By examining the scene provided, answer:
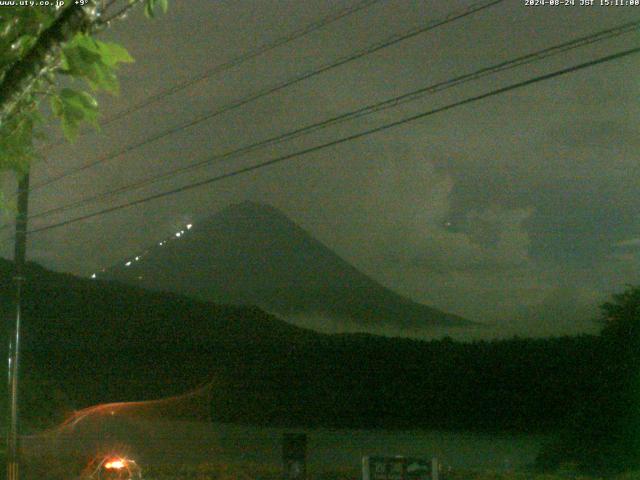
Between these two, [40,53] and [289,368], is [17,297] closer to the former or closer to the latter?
[40,53]

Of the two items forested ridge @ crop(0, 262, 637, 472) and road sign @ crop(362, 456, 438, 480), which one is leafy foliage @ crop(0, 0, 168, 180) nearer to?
road sign @ crop(362, 456, 438, 480)

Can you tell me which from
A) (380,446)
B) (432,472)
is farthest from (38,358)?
(432,472)

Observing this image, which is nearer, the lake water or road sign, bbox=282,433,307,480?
road sign, bbox=282,433,307,480

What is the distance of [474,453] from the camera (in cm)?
2270

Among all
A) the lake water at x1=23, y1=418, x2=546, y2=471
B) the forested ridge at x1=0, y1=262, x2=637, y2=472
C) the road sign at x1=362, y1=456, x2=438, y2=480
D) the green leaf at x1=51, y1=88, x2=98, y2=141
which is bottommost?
the road sign at x1=362, y1=456, x2=438, y2=480

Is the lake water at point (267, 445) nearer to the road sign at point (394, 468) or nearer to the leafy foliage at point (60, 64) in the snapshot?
the road sign at point (394, 468)

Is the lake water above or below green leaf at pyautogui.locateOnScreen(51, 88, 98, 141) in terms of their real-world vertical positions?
below

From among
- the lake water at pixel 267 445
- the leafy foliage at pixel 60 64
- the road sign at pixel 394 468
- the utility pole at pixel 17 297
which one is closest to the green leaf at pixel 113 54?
Result: the leafy foliage at pixel 60 64

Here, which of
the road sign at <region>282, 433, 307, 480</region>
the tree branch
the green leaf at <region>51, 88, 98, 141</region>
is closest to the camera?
the tree branch

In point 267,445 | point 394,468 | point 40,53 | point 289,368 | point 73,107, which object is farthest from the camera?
point 289,368

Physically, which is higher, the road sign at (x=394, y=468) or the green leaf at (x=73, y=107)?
the green leaf at (x=73, y=107)

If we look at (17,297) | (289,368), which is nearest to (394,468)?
(17,297)

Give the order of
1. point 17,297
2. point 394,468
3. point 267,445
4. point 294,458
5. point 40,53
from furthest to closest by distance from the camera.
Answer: point 267,445 → point 17,297 → point 294,458 → point 394,468 → point 40,53

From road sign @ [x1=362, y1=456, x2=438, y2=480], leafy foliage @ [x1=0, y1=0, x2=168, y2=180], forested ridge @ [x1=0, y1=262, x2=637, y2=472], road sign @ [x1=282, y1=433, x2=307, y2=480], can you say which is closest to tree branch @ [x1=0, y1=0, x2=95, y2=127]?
leafy foliage @ [x1=0, y1=0, x2=168, y2=180]
